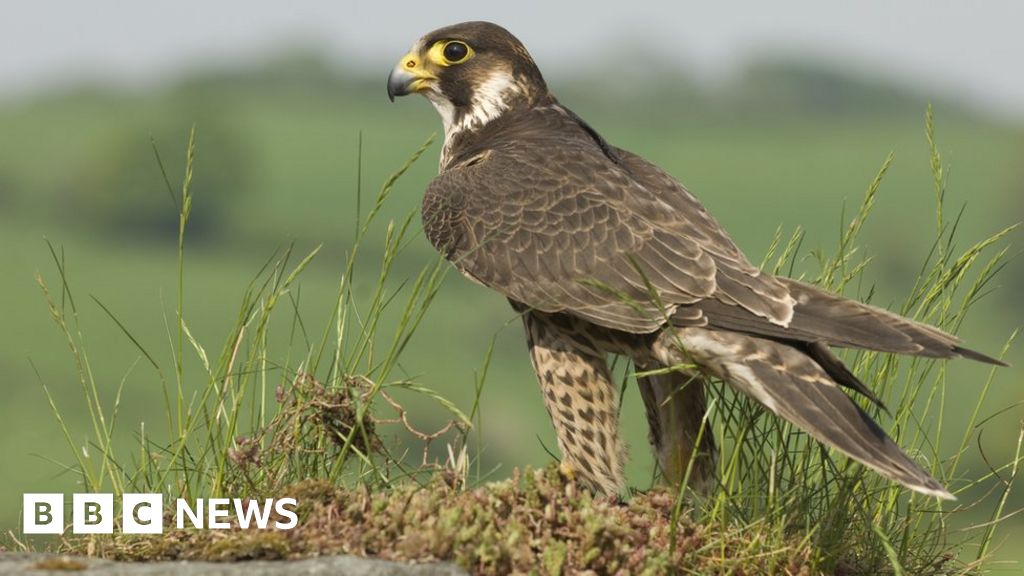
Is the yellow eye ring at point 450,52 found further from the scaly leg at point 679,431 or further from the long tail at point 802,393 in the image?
the long tail at point 802,393

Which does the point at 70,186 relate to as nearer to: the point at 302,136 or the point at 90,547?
the point at 302,136

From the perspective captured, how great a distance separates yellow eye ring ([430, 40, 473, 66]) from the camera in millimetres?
6318

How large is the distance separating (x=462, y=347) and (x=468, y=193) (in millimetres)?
73863

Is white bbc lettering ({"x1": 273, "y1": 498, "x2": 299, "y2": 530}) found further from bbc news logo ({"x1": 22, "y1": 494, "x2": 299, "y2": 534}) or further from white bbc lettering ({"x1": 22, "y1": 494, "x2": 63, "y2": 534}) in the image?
white bbc lettering ({"x1": 22, "y1": 494, "x2": 63, "y2": 534})

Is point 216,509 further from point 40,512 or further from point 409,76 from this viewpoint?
point 409,76

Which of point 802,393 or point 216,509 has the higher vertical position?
point 802,393

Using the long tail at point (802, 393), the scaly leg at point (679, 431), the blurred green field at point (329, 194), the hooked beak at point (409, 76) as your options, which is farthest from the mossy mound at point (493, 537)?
the blurred green field at point (329, 194)

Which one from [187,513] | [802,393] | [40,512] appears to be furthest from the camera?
[40,512]

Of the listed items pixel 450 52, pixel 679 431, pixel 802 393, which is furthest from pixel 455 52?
pixel 802 393

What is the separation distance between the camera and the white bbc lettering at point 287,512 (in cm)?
428

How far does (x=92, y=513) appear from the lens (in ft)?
15.4

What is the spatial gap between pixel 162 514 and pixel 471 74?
2557 millimetres

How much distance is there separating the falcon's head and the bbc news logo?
233 cm

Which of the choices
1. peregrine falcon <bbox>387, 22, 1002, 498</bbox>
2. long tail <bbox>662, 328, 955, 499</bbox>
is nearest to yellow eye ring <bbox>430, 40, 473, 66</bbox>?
peregrine falcon <bbox>387, 22, 1002, 498</bbox>
